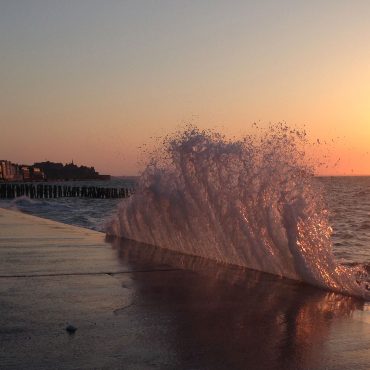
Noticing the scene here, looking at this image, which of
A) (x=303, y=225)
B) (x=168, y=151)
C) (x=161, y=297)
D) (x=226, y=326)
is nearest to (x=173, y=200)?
(x=168, y=151)

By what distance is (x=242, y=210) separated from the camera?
959 centimetres

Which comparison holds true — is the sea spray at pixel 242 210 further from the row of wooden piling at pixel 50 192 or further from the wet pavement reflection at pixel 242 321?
the row of wooden piling at pixel 50 192

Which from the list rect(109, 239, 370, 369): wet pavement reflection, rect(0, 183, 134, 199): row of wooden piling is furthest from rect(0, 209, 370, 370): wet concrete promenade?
rect(0, 183, 134, 199): row of wooden piling

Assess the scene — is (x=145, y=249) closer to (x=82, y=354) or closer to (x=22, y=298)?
(x=22, y=298)

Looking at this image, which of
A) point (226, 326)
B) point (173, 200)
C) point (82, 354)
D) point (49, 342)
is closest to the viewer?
point (82, 354)

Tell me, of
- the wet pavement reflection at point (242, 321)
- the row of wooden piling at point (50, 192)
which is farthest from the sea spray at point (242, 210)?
the row of wooden piling at point (50, 192)

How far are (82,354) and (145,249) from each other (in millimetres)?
6805

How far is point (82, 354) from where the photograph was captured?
4.27m

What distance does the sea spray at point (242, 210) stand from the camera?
8.17 meters

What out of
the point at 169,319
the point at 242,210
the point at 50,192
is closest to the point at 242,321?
the point at 169,319

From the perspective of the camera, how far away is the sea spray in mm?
8172

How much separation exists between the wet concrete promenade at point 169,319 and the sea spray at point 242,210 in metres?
0.49

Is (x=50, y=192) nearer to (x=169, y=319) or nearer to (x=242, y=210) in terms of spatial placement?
(x=242, y=210)

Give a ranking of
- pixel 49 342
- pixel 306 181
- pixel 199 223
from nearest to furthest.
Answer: pixel 49 342 < pixel 306 181 < pixel 199 223
